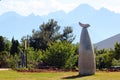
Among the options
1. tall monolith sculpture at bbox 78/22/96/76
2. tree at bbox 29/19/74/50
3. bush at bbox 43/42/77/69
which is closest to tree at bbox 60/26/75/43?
tree at bbox 29/19/74/50

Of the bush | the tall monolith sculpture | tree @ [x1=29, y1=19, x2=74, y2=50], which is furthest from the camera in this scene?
tree @ [x1=29, y1=19, x2=74, y2=50]

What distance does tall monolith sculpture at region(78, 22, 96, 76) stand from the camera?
26.4 metres

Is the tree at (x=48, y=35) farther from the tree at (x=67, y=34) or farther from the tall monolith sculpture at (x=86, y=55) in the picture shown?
the tall monolith sculpture at (x=86, y=55)

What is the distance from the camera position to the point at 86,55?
26406mm

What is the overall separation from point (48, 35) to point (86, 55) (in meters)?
51.3

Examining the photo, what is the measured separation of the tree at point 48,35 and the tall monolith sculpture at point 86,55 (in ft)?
146

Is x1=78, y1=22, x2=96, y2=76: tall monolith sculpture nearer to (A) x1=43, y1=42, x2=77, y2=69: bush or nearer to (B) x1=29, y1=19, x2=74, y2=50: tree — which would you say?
(A) x1=43, y1=42, x2=77, y2=69: bush

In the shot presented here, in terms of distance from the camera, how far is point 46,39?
245 feet

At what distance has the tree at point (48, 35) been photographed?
73.1 m

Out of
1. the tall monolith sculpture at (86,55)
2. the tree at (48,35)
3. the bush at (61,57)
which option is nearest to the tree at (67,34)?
the tree at (48,35)

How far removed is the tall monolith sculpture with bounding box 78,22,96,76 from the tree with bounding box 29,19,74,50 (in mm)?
44395

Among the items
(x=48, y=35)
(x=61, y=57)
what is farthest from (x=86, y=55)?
(x=48, y=35)

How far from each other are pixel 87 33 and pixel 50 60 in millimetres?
13747

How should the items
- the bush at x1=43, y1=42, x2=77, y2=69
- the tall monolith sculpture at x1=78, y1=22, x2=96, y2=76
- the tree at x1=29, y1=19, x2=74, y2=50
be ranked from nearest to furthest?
the tall monolith sculpture at x1=78, y1=22, x2=96, y2=76
the bush at x1=43, y1=42, x2=77, y2=69
the tree at x1=29, y1=19, x2=74, y2=50
